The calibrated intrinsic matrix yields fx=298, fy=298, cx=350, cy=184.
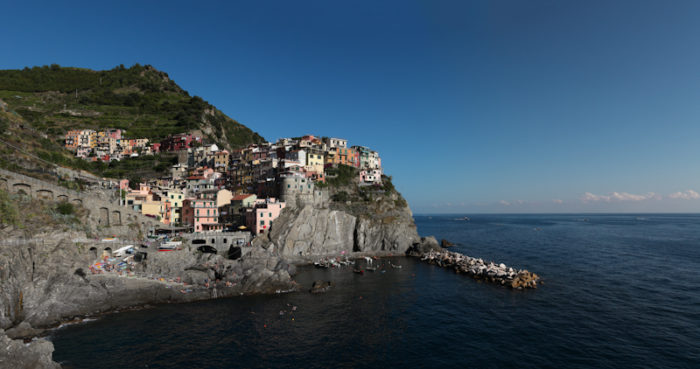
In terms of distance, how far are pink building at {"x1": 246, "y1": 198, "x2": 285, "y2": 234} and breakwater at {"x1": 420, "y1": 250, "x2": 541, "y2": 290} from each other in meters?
34.6

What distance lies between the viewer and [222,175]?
90125mm

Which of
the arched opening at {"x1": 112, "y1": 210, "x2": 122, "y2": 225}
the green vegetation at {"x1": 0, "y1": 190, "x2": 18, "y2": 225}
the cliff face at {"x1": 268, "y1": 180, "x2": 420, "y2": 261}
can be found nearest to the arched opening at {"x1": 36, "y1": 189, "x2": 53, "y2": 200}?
the green vegetation at {"x1": 0, "y1": 190, "x2": 18, "y2": 225}

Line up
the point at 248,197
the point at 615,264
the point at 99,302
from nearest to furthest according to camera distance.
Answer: the point at 99,302, the point at 615,264, the point at 248,197

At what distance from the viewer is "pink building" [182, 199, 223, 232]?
64625mm

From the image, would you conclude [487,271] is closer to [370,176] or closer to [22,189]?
[370,176]

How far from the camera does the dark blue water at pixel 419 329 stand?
84.7 feet

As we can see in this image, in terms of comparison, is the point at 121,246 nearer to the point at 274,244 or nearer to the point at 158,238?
the point at 158,238

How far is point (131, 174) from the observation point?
295ft

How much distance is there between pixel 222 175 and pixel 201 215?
27372 millimetres

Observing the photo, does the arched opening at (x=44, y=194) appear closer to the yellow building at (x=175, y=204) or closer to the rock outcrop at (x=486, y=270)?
the yellow building at (x=175, y=204)

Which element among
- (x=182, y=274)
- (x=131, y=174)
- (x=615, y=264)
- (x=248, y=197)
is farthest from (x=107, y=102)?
(x=615, y=264)

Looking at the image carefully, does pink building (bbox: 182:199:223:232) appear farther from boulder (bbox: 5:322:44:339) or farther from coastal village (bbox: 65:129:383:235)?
boulder (bbox: 5:322:44:339)

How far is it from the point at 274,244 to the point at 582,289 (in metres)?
52.6

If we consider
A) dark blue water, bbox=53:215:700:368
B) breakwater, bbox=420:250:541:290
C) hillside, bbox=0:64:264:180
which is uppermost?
hillside, bbox=0:64:264:180
